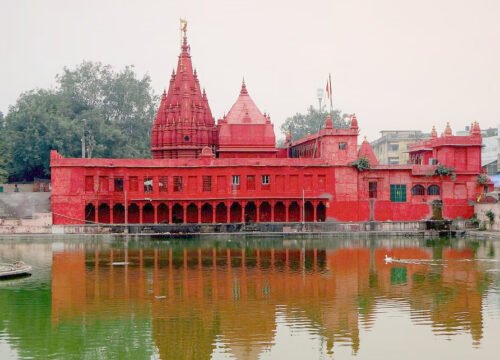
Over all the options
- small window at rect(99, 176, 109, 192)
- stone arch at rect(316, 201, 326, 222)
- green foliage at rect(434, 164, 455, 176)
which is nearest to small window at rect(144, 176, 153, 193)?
small window at rect(99, 176, 109, 192)

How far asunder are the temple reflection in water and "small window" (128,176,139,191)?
48.6 feet

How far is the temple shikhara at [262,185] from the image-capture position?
62969 millimetres

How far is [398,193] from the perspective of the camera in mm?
65750

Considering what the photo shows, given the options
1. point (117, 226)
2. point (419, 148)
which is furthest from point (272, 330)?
point (419, 148)

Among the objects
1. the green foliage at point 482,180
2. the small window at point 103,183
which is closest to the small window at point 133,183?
the small window at point 103,183

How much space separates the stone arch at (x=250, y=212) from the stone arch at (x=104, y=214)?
10.5 meters

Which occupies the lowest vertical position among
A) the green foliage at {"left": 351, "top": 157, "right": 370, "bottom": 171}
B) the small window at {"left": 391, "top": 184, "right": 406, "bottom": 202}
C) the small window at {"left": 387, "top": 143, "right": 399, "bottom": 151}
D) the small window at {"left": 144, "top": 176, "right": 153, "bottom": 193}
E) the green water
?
the green water

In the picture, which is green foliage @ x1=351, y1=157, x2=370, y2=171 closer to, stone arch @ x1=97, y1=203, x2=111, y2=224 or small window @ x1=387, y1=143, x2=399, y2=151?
stone arch @ x1=97, y1=203, x2=111, y2=224

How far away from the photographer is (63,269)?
41.1m

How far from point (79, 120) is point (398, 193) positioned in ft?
110

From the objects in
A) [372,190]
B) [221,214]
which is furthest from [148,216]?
[372,190]

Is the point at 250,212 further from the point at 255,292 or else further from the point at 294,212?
the point at 255,292

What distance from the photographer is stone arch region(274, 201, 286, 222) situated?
66.3m

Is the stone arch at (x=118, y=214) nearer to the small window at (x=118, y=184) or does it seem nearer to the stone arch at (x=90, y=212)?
the small window at (x=118, y=184)
